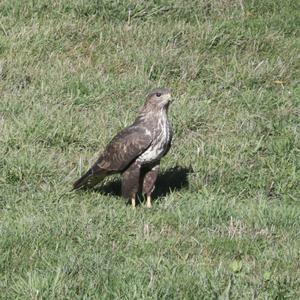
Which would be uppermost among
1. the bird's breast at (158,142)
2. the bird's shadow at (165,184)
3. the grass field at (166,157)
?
the bird's breast at (158,142)

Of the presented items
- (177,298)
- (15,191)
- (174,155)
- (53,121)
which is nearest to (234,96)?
(174,155)

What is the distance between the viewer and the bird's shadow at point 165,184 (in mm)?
8031

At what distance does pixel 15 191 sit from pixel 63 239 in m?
1.19

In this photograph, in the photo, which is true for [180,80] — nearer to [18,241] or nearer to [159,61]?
[159,61]

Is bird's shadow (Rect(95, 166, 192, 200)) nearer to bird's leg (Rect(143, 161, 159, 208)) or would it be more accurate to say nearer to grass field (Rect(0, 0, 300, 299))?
grass field (Rect(0, 0, 300, 299))

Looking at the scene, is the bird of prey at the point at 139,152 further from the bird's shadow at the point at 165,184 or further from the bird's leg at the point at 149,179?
the bird's shadow at the point at 165,184

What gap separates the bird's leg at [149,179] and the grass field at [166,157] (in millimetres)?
121

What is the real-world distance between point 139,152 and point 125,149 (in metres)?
0.13

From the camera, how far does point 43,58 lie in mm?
10133

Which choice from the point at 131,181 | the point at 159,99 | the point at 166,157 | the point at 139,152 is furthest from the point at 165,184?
the point at 159,99

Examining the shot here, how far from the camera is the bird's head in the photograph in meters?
7.73

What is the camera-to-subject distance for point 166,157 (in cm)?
860

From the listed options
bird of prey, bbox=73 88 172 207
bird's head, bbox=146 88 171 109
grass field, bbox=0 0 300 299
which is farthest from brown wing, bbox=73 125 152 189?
bird's head, bbox=146 88 171 109

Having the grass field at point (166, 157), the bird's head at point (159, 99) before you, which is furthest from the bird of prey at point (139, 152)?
the grass field at point (166, 157)
